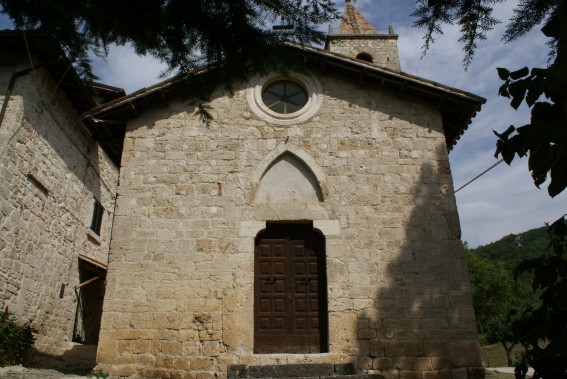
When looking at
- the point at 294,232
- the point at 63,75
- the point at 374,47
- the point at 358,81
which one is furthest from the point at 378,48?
the point at 63,75

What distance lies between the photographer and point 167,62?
3455 millimetres

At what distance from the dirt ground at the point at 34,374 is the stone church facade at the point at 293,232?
59 centimetres

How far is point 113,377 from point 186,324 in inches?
52.7

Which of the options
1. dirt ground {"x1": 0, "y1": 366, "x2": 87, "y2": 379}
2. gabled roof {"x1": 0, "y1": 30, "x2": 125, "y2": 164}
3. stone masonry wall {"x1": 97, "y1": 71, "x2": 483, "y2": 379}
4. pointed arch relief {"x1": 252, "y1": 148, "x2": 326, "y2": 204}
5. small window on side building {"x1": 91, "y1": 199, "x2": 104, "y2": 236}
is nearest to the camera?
dirt ground {"x1": 0, "y1": 366, "x2": 87, "y2": 379}

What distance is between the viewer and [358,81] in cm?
894

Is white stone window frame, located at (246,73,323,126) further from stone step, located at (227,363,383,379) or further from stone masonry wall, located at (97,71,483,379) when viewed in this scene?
stone step, located at (227,363,383,379)

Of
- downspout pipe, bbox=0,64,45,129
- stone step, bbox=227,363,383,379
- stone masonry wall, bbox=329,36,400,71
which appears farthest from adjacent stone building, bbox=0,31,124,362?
stone masonry wall, bbox=329,36,400,71

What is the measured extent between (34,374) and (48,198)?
4.15 m

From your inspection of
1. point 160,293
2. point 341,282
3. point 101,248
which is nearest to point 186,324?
point 160,293

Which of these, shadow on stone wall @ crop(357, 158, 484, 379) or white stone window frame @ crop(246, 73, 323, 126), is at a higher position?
white stone window frame @ crop(246, 73, 323, 126)

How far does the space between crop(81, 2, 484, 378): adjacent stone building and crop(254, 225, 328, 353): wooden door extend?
0.02 m

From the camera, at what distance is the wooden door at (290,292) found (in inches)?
294

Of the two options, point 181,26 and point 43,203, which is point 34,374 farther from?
point 181,26

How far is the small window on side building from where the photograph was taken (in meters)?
12.4
